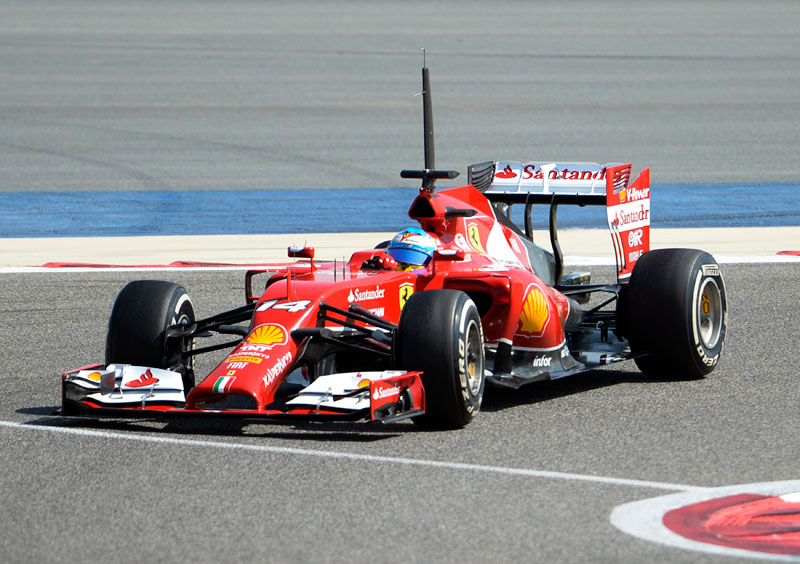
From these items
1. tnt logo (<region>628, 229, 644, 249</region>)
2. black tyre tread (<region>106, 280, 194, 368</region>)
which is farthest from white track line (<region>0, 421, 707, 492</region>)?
tnt logo (<region>628, 229, 644, 249</region>)

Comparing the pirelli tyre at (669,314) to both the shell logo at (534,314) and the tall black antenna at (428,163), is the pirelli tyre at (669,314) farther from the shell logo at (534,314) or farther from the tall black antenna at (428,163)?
the tall black antenna at (428,163)

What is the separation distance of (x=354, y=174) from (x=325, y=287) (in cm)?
1362

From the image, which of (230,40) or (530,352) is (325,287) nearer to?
(530,352)

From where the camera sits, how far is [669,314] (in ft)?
29.0

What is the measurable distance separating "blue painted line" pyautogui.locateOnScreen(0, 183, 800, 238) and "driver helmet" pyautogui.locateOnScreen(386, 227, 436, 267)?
817cm

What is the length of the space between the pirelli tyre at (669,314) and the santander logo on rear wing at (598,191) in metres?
0.59

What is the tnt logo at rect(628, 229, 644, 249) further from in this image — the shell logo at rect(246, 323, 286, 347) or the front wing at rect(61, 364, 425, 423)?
the shell logo at rect(246, 323, 286, 347)

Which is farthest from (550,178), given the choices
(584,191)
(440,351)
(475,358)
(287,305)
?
(440,351)

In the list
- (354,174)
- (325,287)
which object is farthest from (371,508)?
(354,174)

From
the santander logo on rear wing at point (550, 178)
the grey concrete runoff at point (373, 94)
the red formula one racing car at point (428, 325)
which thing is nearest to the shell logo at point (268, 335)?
the red formula one racing car at point (428, 325)

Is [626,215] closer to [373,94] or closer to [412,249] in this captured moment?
[412,249]

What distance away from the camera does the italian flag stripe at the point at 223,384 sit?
727 cm

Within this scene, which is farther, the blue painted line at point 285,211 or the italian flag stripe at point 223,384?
the blue painted line at point 285,211

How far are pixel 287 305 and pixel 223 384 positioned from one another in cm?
79
